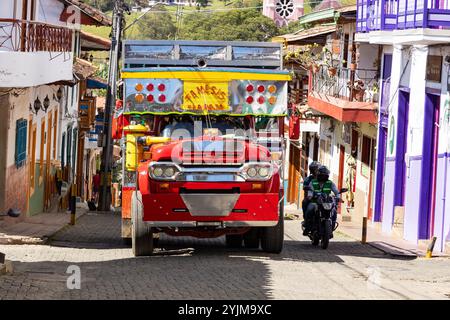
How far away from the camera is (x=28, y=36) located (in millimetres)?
20078

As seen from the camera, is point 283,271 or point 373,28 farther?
point 373,28

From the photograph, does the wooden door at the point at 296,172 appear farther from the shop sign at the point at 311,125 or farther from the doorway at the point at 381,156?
the doorway at the point at 381,156

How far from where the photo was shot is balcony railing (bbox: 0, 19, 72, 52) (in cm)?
1989

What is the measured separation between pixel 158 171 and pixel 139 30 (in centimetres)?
10950

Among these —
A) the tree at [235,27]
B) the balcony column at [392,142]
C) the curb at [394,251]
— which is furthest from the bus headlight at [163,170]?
the tree at [235,27]

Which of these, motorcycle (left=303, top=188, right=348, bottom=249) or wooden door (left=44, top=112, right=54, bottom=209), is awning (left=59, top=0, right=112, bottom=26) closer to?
wooden door (left=44, top=112, right=54, bottom=209)

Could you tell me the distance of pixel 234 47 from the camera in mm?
18328

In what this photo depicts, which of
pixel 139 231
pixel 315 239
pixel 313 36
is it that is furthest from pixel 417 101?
pixel 313 36

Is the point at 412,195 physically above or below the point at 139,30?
below

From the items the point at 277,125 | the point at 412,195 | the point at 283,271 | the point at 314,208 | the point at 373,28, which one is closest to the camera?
the point at 283,271

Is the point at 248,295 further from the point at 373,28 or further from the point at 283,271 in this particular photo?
the point at 373,28

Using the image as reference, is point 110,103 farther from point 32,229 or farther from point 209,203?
point 209,203

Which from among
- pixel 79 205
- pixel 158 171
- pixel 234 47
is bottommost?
pixel 79 205
